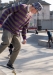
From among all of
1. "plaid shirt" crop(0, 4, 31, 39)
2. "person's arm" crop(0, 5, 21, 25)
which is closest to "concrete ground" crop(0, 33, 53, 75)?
"plaid shirt" crop(0, 4, 31, 39)

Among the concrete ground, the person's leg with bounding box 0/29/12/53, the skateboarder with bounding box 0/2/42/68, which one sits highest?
the skateboarder with bounding box 0/2/42/68

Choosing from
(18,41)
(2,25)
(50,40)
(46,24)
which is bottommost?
(46,24)

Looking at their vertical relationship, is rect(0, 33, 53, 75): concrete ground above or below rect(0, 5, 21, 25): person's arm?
below

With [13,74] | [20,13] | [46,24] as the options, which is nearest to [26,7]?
[20,13]

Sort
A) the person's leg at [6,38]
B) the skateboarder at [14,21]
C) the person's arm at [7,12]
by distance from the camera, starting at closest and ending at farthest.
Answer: the person's arm at [7,12]
the skateboarder at [14,21]
the person's leg at [6,38]

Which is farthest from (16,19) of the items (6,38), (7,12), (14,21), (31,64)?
(31,64)

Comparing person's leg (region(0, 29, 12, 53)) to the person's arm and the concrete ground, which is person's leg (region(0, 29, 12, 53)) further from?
the concrete ground

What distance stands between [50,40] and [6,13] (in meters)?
15.2

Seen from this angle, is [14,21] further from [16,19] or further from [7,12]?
[7,12]

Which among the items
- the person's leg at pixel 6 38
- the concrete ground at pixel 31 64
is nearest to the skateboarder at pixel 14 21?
the person's leg at pixel 6 38

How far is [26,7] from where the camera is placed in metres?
5.98

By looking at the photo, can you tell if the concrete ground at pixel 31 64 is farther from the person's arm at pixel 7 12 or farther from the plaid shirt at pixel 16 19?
the person's arm at pixel 7 12

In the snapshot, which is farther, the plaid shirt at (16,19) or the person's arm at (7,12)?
the plaid shirt at (16,19)

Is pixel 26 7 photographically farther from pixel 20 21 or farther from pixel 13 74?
pixel 13 74
